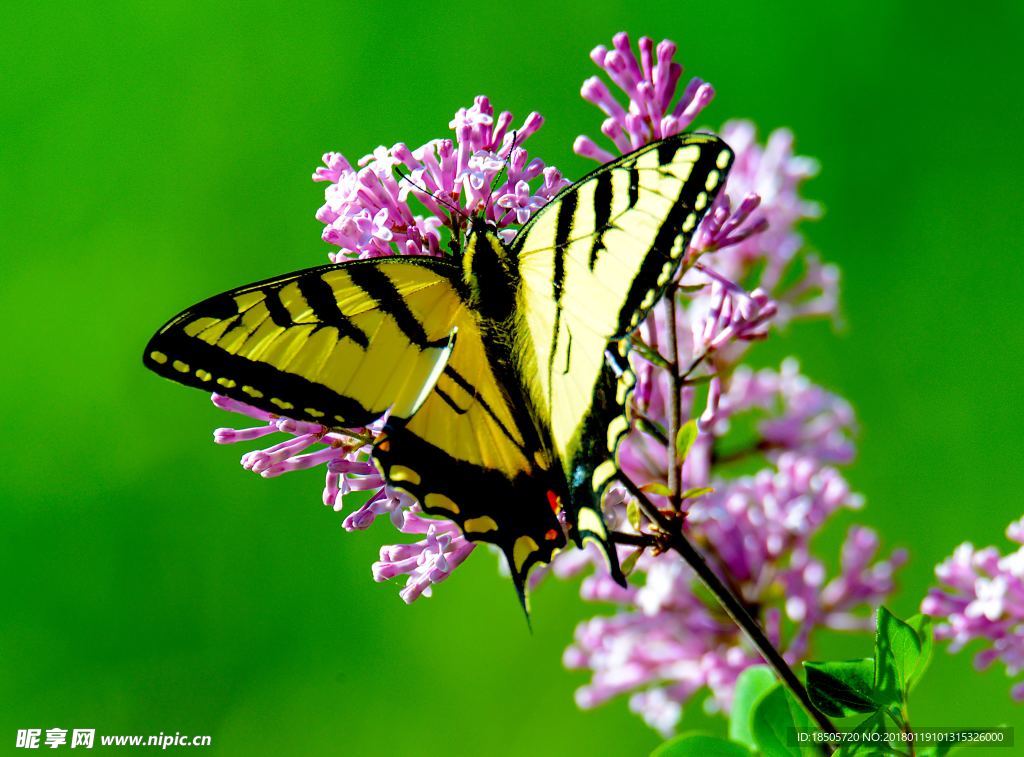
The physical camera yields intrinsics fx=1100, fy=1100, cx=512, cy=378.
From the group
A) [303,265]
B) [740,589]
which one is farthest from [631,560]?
[303,265]

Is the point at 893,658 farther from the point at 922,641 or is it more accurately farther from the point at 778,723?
the point at 778,723

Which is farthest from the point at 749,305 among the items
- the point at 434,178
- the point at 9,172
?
the point at 9,172

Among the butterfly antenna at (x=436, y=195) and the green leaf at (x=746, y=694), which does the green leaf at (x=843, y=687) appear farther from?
the butterfly antenna at (x=436, y=195)

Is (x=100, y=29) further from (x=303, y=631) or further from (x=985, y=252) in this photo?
(x=985, y=252)

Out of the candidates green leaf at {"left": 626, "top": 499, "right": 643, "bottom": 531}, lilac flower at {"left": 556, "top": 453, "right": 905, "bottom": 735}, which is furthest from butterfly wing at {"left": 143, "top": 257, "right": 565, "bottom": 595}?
lilac flower at {"left": 556, "top": 453, "right": 905, "bottom": 735}

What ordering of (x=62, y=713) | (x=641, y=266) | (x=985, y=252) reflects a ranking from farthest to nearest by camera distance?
1. (x=985, y=252)
2. (x=62, y=713)
3. (x=641, y=266)

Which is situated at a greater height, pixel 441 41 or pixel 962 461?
pixel 441 41
